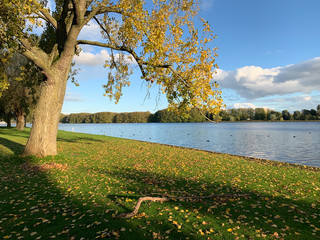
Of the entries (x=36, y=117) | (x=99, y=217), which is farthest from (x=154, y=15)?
Result: (x=99, y=217)

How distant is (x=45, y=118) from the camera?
13.2 m

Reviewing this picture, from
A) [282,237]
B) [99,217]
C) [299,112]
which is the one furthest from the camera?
[299,112]

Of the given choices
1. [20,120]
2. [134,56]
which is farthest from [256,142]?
[20,120]

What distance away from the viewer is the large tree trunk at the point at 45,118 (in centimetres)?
1309

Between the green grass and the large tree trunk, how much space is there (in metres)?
1.68

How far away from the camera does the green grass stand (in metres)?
5.30

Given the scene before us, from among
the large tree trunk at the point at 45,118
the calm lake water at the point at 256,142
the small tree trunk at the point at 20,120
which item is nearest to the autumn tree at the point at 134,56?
the large tree trunk at the point at 45,118

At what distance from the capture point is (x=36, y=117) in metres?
13.1

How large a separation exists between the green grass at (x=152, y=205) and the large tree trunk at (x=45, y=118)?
168 cm

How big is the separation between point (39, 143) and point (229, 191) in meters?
12.3

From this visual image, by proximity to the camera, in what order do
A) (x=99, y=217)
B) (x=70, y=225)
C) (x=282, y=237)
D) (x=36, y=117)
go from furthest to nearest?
(x=36, y=117), (x=99, y=217), (x=70, y=225), (x=282, y=237)

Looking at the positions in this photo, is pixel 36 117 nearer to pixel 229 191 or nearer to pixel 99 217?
pixel 99 217

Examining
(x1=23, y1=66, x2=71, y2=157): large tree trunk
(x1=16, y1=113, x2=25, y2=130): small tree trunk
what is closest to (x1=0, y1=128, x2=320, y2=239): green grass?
(x1=23, y1=66, x2=71, y2=157): large tree trunk

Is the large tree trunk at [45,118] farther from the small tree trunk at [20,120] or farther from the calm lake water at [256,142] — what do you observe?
the small tree trunk at [20,120]
